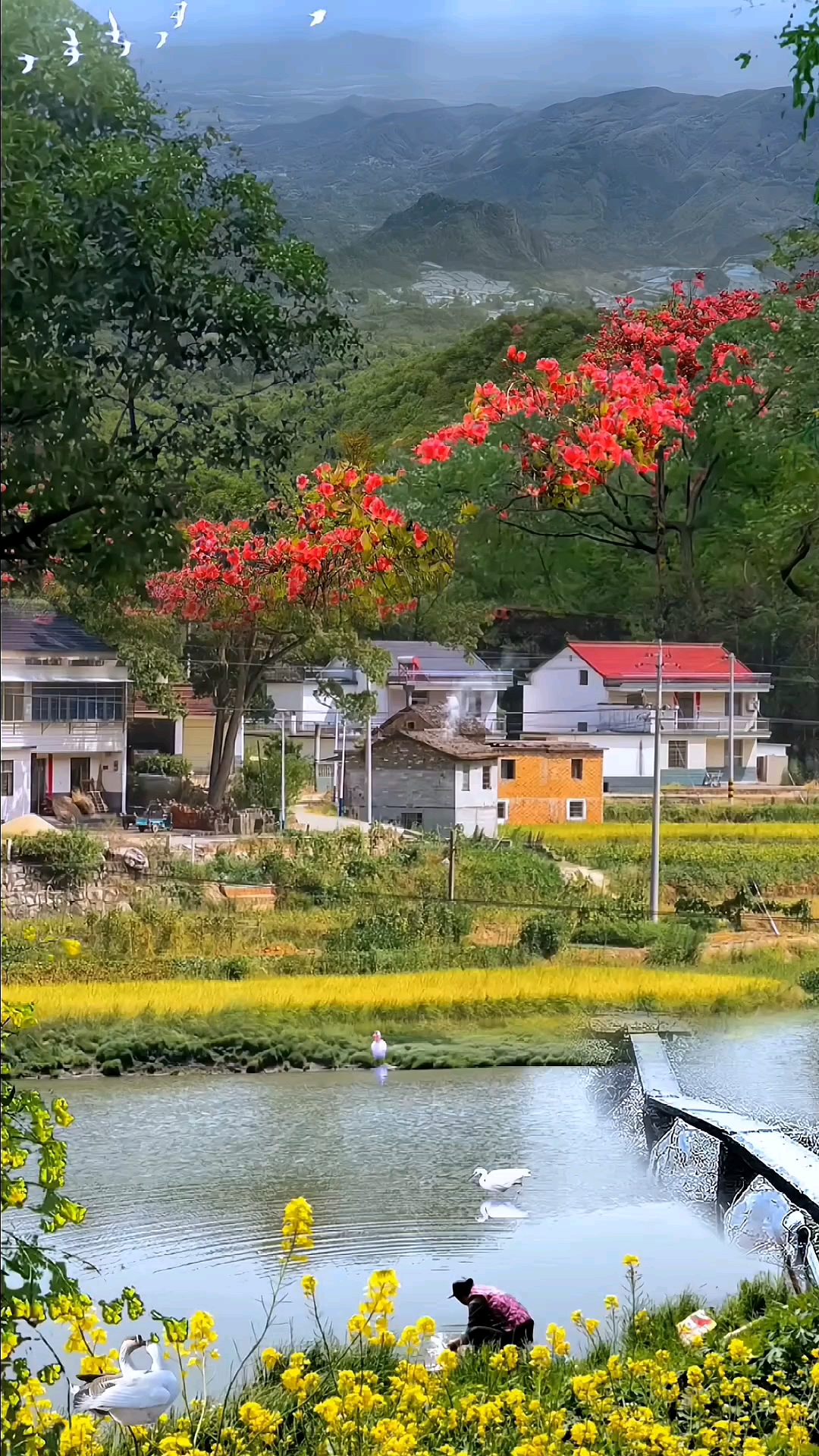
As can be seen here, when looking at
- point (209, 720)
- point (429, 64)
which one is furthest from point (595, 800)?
point (429, 64)

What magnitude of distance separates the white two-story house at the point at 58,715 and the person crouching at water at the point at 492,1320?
5.43 ft

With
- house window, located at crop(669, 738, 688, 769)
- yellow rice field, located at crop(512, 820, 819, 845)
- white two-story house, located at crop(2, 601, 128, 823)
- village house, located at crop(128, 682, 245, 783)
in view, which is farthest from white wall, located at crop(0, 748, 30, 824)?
house window, located at crop(669, 738, 688, 769)

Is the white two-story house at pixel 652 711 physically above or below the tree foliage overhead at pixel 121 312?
below

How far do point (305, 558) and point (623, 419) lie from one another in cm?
98

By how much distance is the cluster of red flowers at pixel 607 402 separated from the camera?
15.6 feet

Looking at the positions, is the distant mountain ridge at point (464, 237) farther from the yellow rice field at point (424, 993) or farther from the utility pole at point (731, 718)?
the yellow rice field at point (424, 993)

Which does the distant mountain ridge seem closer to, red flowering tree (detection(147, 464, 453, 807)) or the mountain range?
the mountain range

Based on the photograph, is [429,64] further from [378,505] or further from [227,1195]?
[227,1195]

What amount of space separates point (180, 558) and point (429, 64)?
7.29 ft

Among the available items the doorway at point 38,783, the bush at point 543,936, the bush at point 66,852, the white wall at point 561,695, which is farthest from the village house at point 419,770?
the doorway at point 38,783

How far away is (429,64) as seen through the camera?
15.1ft

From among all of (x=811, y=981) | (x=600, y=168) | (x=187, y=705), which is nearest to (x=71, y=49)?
(x=187, y=705)

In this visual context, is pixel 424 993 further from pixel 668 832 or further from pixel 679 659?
pixel 679 659

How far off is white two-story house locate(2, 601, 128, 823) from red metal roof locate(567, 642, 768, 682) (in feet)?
4.44
